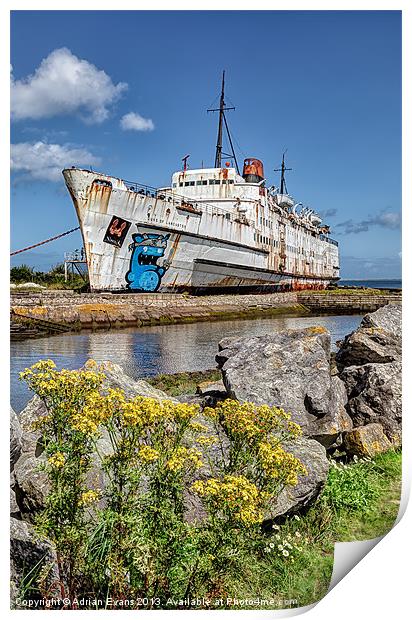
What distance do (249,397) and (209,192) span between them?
493 inches

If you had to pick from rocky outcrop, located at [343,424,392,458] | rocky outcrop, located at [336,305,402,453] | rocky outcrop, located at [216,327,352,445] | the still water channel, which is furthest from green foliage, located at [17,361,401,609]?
rocky outcrop, located at [336,305,402,453]

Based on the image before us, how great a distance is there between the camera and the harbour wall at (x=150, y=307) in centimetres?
417

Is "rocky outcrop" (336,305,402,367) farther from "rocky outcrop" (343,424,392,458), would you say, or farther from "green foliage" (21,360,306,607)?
"green foliage" (21,360,306,607)

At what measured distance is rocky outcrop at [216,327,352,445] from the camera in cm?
409

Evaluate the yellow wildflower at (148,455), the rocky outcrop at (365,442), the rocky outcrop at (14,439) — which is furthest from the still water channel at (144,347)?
the rocky outcrop at (365,442)

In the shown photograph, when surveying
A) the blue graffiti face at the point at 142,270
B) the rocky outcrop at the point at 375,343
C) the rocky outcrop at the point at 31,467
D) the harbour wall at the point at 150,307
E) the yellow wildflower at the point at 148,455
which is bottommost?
the rocky outcrop at the point at 31,467

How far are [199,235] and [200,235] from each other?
69 millimetres

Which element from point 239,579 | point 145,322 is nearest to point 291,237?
point 145,322

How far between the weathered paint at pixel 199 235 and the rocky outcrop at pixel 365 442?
76.0 inches

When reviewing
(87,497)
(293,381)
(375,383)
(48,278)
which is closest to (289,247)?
(375,383)

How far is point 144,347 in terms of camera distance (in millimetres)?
5910

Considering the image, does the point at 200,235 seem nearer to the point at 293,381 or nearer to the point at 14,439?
the point at 293,381

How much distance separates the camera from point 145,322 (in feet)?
19.2

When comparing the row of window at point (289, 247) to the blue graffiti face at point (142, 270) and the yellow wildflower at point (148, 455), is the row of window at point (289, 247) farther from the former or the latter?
the yellow wildflower at point (148, 455)
